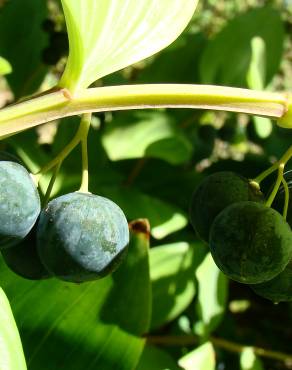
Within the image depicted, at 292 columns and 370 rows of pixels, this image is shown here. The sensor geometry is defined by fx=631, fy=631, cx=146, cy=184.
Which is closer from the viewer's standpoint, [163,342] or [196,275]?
[196,275]

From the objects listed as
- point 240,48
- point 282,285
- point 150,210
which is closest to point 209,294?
point 150,210

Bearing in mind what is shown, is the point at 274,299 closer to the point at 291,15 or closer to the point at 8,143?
the point at 8,143

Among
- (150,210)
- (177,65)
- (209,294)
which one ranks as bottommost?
(209,294)

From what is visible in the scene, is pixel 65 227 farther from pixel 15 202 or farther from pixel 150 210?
pixel 150 210

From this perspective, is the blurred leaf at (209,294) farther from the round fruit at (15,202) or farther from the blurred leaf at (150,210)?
the round fruit at (15,202)

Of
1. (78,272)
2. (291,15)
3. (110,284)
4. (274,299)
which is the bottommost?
(291,15)

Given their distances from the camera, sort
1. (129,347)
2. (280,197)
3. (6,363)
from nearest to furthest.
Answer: (6,363) < (280,197) < (129,347)

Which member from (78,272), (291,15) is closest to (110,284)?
(78,272)
